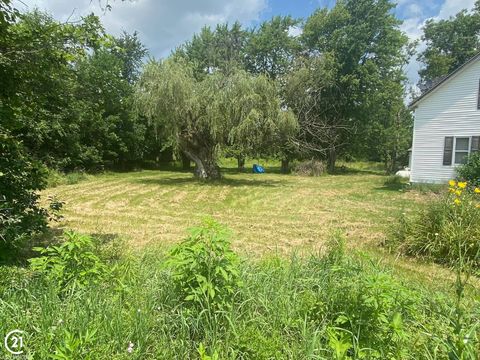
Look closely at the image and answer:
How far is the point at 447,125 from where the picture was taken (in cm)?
1335

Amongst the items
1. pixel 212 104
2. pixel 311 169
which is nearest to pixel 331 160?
pixel 311 169

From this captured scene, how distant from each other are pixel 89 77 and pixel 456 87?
1982cm

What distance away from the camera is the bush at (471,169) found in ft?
37.1

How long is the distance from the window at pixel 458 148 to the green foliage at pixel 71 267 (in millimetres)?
14220

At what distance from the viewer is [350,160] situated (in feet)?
112

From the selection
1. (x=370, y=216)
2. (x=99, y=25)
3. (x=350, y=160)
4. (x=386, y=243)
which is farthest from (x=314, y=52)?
(x=99, y=25)

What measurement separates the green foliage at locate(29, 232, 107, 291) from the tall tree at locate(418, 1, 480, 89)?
33.6m

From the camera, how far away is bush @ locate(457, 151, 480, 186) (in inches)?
446

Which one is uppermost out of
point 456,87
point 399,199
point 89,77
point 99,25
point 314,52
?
point 314,52

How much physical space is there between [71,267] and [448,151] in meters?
14.8

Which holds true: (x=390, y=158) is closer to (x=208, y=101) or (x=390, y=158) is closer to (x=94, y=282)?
(x=208, y=101)

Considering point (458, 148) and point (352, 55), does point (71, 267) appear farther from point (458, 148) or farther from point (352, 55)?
point (352, 55)

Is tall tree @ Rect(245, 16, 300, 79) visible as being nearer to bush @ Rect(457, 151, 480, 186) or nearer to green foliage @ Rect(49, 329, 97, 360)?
bush @ Rect(457, 151, 480, 186)

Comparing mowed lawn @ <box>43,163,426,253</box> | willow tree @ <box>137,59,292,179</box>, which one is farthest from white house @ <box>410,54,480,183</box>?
willow tree @ <box>137,59,292,179</box>
